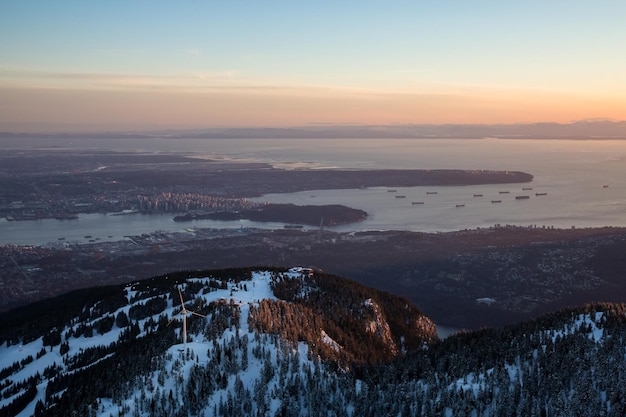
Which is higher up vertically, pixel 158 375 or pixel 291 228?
pixel 158 375

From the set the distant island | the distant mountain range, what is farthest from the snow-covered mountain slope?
the distant island

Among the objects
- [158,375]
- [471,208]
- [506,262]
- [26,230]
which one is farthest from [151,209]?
[158,375]

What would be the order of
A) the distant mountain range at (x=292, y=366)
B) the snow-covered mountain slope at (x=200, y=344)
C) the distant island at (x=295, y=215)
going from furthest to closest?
the distant island at (x=295, y=215) → the snow-covered mountain slope at (x=200, y=344) → the distant mountain range at (x=292, y=366)

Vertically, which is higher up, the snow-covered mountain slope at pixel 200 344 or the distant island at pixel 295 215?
the snow-covered mountain slope at pixel 200 344

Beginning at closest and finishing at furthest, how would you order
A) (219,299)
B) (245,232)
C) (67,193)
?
1. (219,299)
2. (245,232)
3. (67,193)

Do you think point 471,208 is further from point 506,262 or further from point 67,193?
point 67,193

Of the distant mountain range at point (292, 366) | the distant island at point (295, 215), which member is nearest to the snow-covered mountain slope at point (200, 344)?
the distant mountain range at point (292, 366)

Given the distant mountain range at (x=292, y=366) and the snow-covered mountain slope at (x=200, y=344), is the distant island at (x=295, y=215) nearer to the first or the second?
the snow-covered mountain slope at (x=200, y=344)
